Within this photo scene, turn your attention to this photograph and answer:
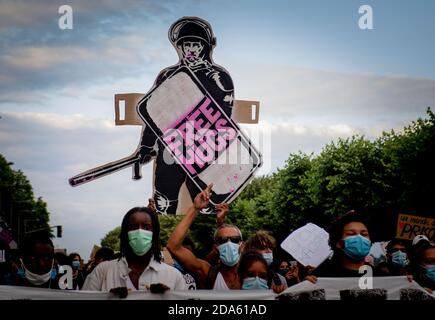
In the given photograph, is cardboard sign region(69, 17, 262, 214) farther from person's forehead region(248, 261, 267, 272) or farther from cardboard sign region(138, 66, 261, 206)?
person's forehead region(248, 261, 267, 272)

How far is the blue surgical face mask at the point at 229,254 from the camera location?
9.83 m

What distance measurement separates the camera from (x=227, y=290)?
377 inches

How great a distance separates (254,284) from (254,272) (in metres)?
0.15

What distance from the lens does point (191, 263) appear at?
32.8 ft

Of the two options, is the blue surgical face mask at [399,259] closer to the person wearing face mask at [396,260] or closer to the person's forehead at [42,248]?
the person wearing face mask at [396,260]

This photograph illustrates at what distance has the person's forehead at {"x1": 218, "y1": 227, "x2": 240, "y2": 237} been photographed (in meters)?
10.1

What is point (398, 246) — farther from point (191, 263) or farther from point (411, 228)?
point (191, 263)

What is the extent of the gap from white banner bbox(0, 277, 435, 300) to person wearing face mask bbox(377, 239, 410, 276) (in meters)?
0.98

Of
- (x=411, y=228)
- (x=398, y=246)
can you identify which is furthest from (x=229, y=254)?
(x=411, y=228)

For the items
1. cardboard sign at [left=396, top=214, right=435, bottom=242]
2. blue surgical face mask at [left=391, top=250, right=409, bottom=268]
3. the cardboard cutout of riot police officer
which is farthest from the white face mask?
cardboard sign at [left=396, top=214, right=435, bottom=242]

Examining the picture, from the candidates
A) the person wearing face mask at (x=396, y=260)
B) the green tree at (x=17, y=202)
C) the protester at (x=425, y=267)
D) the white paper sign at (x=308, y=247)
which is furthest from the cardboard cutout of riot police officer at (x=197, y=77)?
the green tree at (x=17, y=202)

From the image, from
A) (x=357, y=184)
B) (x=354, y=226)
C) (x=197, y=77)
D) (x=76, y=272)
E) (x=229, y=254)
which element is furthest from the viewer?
(x=357, y=184)
